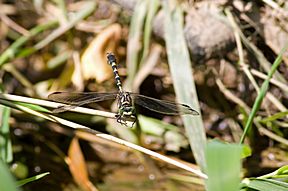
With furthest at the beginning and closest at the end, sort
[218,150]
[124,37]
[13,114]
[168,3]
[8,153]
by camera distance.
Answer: [124,37] < [13,114] < [168,3] < [8,153] < [218,150]

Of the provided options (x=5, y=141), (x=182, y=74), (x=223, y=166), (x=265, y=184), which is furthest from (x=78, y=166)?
(x=223, y=166)

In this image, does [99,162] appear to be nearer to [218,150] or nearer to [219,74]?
[219,74]

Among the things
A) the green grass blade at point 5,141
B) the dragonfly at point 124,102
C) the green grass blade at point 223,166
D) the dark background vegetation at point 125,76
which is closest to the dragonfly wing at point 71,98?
the dragonfly at point 124,102

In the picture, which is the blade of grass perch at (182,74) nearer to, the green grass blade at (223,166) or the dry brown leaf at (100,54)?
the dry brown leaf at (100,54)

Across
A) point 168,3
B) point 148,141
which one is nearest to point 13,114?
point 148,141

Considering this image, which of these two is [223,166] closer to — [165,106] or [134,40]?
[165,106]

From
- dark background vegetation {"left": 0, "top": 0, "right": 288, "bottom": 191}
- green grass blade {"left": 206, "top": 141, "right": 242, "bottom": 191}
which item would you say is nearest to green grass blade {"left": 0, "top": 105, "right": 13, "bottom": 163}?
dark background vegetation {"left": 0, "top": 0, "right": 288, "bottom": 191}
